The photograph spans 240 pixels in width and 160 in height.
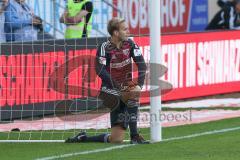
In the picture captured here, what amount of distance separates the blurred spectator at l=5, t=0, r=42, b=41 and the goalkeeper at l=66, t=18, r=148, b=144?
272 centimetres

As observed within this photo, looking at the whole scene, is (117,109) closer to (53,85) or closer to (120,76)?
(120,76)

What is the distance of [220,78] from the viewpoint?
20.9 meters

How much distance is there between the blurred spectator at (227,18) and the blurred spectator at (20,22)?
857 centimetres

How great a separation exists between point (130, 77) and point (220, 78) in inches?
335

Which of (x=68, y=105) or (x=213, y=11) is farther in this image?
(x=213, y=11)

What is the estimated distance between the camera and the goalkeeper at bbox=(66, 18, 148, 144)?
40.6ft

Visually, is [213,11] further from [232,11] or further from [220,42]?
[220,42]

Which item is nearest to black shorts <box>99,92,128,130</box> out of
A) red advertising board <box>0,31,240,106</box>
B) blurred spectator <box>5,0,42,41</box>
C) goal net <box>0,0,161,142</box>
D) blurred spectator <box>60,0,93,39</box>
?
red advertising board <box>0,31,240,106</box>

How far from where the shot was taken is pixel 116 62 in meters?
12.5

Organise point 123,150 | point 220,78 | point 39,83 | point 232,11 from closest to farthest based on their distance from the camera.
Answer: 1. point 123,150
2. point 39,83
3. point 220,78
4. point 232,11

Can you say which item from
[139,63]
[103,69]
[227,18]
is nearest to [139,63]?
[139,63]

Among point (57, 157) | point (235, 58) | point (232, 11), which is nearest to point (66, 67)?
point (57, 157)

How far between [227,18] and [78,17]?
9.35 m

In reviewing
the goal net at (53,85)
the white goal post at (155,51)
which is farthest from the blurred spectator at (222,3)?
the white goal post at (155,51)
